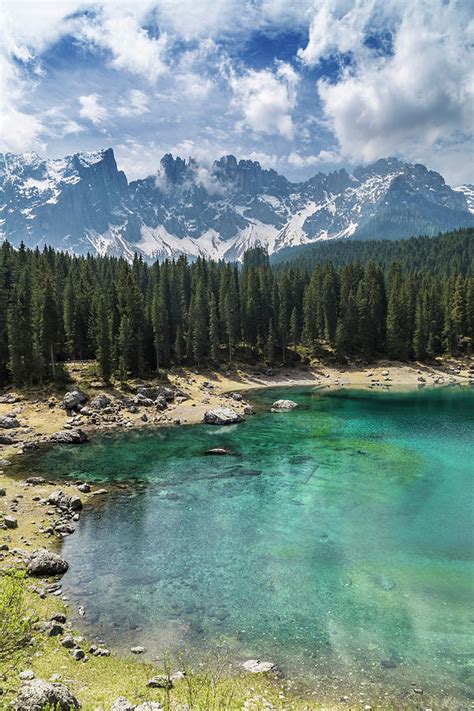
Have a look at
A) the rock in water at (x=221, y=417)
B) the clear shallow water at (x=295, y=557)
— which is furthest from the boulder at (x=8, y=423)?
the rock in water at (x=221, y=417)

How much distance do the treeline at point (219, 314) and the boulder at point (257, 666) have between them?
6751 centimetres

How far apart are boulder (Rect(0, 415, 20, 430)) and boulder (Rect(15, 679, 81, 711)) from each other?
170 feet

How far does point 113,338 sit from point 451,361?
82.5 meters

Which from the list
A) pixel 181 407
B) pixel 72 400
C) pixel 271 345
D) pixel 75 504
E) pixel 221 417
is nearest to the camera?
pixel 75 504

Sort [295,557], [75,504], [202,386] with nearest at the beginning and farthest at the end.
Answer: [295,557] → [75,504] → [202,386]

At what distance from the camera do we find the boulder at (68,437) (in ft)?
193

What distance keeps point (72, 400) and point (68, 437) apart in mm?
13899

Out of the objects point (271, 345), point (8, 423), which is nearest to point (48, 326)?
point (8, 423)

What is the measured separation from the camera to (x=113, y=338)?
8881cm

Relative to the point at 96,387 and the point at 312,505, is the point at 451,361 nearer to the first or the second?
the point at 96,387

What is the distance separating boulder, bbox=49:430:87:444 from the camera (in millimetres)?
58953

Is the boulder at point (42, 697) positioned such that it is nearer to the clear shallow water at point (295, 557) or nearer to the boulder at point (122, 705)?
the boulder at point (122, 705)

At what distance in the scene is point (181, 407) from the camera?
7781 centimetres

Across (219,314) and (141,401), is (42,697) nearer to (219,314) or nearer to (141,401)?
(141,401)
